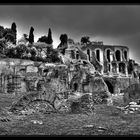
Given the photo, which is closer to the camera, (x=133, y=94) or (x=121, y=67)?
(x=133, y=94)

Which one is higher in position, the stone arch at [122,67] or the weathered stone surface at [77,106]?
the stone arch at [122,67]

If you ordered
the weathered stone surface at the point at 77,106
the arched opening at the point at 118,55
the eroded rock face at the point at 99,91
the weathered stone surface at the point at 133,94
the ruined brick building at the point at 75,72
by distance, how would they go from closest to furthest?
the weathered stone surface at the point at 77,106 → the weathered stone surface at the point at 133,94 → the eroded rock face at the point at 99,91 → the ruined brick building at the point at 75,72 → the arched opening at the point at 118,55

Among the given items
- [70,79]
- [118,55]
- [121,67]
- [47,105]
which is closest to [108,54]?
[118,55]

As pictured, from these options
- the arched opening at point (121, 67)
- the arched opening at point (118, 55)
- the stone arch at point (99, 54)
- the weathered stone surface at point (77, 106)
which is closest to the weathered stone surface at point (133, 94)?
the weathered stone surface at point (77, 106)

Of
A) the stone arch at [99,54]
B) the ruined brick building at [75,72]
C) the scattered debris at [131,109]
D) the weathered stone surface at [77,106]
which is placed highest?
the stone arch at [99,54]

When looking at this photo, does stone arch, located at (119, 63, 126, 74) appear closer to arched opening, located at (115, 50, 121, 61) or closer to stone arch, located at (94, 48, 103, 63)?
arched opening, located at (115, 50, 121, 61)

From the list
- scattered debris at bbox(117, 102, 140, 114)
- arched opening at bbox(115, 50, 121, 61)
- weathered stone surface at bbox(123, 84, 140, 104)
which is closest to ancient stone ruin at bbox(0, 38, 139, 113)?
arched opening at bbox(115, 50, 121, 61)

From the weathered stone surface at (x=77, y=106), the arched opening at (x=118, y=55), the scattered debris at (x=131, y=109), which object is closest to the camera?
the weathered stone surface at (x=77, y=106)

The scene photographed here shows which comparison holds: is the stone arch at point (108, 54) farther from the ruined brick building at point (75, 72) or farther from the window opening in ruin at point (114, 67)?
the window opening in ruin at point (114, 67)

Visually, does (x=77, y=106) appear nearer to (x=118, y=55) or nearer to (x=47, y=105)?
(x=47, y=105)

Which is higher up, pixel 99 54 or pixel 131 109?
pixel 99 54

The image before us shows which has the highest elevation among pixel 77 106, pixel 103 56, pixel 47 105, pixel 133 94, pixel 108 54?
pixel 108 54

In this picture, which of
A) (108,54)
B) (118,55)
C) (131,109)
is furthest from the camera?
(118,55)

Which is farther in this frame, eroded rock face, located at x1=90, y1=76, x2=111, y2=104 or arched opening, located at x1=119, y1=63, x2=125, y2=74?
arched opening, located at x1=119, y1=63, x2=125, y2=74
